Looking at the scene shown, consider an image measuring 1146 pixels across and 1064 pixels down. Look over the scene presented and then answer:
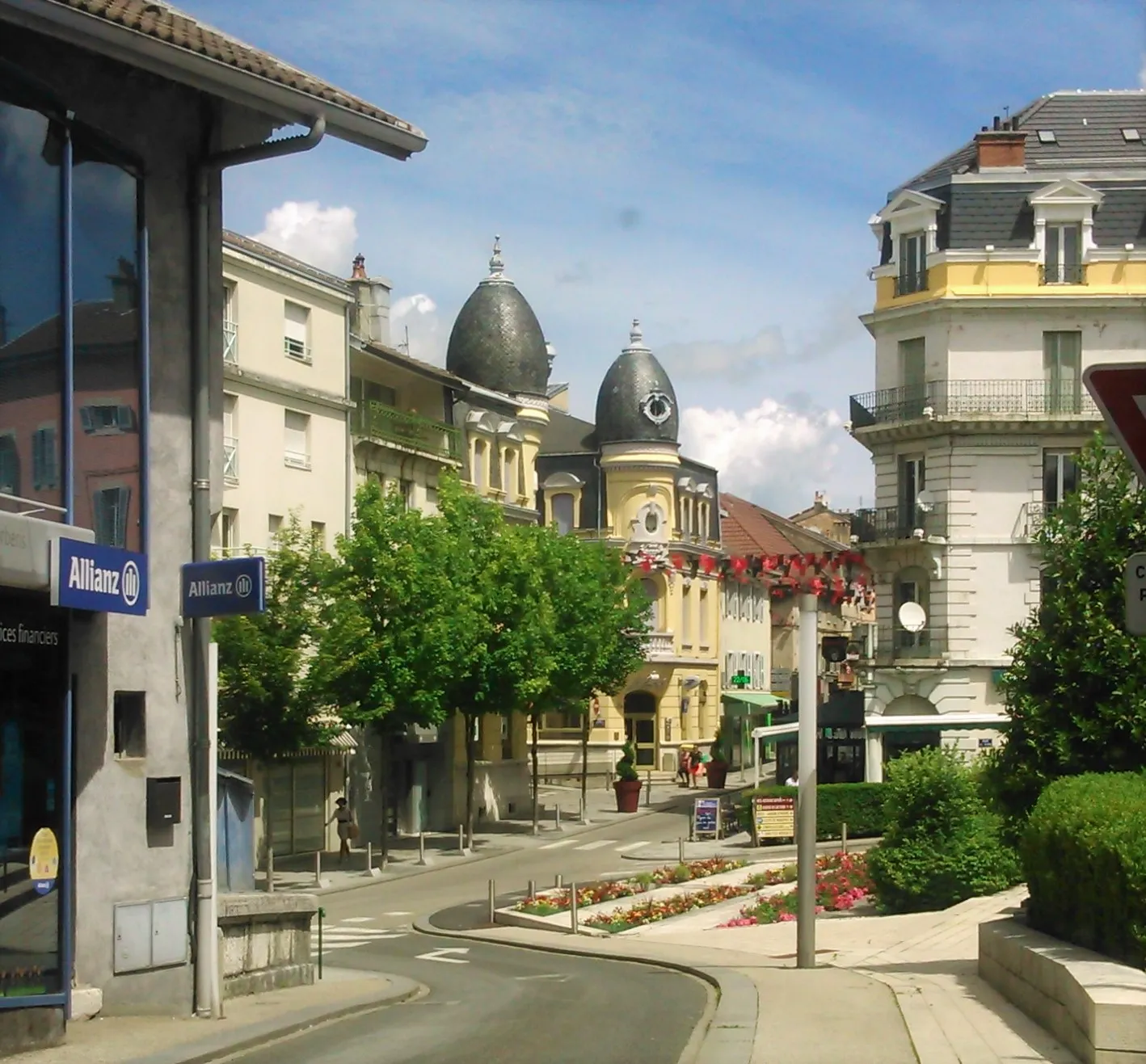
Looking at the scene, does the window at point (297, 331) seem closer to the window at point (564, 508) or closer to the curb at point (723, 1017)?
the curb at point (723, 1017)

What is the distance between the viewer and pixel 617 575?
55.0m

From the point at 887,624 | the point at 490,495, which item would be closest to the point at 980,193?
the point at 887,624

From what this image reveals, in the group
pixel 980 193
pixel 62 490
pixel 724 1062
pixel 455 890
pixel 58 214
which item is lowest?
pixel 455 890

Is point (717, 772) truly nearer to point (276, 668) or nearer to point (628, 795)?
point (628, 795)

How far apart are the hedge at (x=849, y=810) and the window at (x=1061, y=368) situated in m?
12.5

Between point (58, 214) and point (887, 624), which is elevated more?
point (58, 214)

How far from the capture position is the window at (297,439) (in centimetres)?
4466

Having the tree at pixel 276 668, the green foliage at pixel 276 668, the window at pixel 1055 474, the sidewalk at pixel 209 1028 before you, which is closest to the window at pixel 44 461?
the sidewalk at pixel 209 1028

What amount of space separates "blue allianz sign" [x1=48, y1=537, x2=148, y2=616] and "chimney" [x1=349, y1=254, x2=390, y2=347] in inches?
1644

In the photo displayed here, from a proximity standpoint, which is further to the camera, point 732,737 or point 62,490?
point 732,737

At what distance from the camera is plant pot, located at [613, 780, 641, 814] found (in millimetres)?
57812

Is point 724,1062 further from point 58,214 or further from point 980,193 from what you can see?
point 980,193

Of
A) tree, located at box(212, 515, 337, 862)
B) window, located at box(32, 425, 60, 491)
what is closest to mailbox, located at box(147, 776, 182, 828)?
window, located at box(32, 425, 60, 491)

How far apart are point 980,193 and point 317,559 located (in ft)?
73.3
